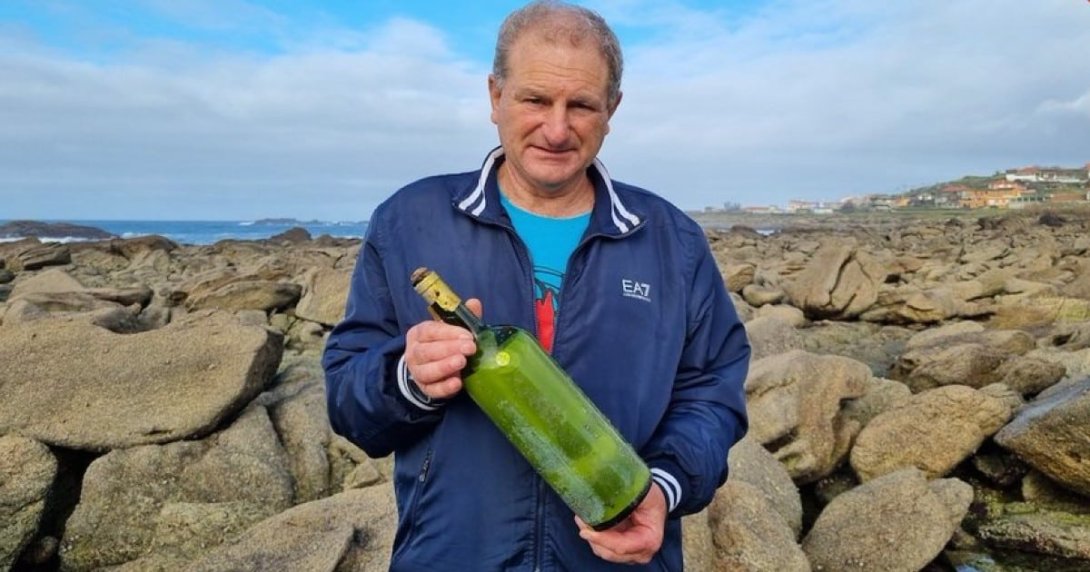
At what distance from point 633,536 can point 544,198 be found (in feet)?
3.41

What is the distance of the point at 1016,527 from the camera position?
18.2ft

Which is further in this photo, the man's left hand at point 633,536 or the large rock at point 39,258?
the large rock at point 39,258

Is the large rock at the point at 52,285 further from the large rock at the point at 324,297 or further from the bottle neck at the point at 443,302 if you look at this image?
the bottle neck at the point at 443,302

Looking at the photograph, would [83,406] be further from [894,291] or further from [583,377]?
[894,291]

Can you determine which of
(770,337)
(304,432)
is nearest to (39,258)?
(304,432)

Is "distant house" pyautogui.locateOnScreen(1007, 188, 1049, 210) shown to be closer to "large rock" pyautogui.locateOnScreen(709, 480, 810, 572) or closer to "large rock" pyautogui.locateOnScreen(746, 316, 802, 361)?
"large rock" pyautogui.locateOnScreen(746, 316, 802, 361)

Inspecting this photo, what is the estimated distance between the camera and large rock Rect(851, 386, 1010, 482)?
6.31m

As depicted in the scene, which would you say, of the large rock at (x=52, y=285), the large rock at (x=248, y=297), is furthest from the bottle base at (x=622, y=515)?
the large rock at (x=52, y=285)

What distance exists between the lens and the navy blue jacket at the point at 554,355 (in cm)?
232

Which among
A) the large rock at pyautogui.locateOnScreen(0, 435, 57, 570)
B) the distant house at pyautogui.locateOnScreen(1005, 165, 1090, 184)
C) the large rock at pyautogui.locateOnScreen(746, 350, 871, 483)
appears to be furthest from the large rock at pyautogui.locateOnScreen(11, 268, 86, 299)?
the distant house at pyautogui.locateOnScreen(1005, 165, 1090, 184)

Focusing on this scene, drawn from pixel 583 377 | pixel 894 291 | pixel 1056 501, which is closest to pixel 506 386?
pixel 583 377

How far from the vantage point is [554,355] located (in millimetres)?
2396

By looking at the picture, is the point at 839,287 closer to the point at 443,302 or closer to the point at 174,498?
the point at 174,498

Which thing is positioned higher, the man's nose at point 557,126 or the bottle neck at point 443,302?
the man's nose at point 557,126
